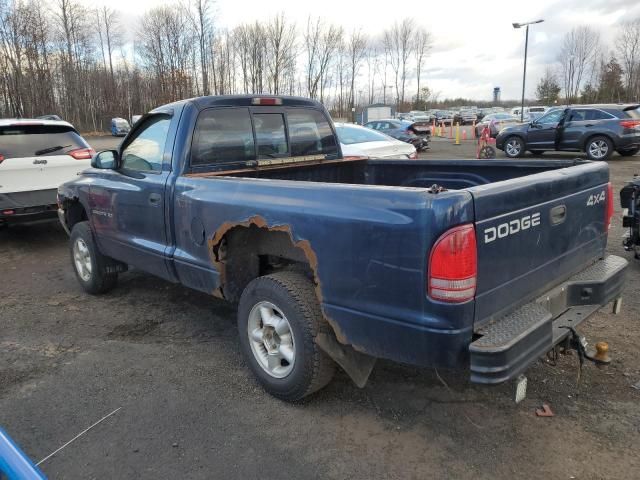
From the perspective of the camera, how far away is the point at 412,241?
2.37m

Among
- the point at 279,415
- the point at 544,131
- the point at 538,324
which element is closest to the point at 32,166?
the point at 279,415

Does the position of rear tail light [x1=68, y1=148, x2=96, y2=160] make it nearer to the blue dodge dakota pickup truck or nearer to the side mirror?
the blue dodge dakota pickup truck

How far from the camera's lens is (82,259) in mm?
5508

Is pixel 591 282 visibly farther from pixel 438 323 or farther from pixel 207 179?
pixel 207 179

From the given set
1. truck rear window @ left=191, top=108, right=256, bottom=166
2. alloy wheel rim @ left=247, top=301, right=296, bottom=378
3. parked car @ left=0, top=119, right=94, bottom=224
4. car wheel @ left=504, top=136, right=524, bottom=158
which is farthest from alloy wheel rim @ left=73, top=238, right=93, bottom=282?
car wheel @ left=504, top=136, right=524, bottom=158

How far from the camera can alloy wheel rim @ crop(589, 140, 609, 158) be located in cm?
1673

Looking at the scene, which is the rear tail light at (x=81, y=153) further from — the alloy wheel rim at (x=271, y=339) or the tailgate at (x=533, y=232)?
the tailgate at (x=533, y=232)

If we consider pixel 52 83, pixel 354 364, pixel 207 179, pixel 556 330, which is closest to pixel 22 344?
pixel 207 179

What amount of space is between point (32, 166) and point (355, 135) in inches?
262

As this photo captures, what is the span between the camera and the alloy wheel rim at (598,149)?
16.7 m

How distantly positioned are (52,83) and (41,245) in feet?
138

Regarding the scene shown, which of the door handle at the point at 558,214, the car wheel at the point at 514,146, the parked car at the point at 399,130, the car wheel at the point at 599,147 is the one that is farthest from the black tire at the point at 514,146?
the door handle at the point at 558,214

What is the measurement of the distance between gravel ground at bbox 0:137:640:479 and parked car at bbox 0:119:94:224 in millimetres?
3104

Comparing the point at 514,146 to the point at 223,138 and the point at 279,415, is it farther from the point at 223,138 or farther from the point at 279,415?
the point at 279,415
